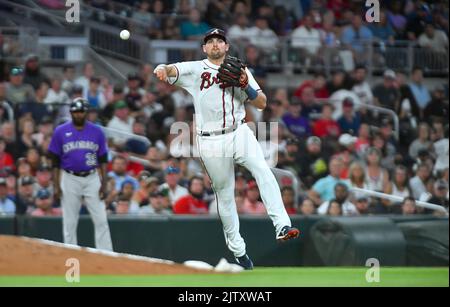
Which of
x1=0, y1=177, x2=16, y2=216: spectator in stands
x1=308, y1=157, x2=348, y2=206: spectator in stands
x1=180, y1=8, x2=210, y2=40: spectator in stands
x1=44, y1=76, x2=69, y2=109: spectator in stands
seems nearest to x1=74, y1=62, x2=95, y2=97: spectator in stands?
x1=44, y1=76, x2=69, y2=109: spectator in stands

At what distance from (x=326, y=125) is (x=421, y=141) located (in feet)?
4.76

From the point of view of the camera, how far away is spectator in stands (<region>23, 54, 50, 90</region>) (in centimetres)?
1491

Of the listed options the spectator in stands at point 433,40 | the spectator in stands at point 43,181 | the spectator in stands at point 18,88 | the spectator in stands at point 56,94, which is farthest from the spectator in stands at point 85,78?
the spectator in stands at point 433,40

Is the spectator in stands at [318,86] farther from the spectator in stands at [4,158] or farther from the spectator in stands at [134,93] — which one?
the spectator in stands at [4,158]

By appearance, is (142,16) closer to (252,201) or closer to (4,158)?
(4,158)

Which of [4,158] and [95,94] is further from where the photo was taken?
[95,94]

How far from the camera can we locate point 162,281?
9.49m

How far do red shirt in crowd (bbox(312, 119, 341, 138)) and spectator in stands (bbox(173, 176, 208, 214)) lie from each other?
252cm

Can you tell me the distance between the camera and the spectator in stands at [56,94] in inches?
582

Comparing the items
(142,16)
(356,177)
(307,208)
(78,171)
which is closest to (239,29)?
(142,16)

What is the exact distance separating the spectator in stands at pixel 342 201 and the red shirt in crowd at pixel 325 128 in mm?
1458

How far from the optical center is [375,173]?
14.7 m

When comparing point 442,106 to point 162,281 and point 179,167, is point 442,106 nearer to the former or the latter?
point 179,167
